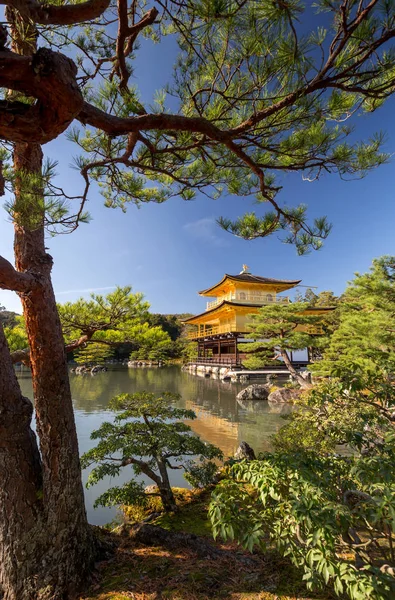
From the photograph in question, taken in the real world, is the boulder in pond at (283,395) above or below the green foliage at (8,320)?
below

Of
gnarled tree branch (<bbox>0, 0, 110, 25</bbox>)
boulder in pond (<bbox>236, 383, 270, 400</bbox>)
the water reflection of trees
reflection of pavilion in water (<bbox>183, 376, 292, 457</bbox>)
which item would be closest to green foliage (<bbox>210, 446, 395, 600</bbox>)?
gnarled tree branch (<bbox>0, 0, 110, 25</bbox>)

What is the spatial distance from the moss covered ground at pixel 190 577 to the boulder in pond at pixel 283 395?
653 cm

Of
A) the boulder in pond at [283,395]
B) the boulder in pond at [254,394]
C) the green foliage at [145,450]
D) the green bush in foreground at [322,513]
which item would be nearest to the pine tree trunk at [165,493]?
the green foliage at [145,450]

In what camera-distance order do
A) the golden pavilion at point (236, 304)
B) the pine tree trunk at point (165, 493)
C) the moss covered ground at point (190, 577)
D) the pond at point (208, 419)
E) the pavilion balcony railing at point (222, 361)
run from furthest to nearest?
the golden pavilion at point (236, 304), the pavilion balcony railing at point (222, 361), the pond at point (208, 419), the pine tree trunk at point (165, 493), the moss covered ground at point (190, 577)

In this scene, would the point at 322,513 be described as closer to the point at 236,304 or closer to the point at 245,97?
the point at 245,97

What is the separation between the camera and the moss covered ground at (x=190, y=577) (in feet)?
4.81

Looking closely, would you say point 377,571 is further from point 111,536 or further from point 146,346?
point 146,346

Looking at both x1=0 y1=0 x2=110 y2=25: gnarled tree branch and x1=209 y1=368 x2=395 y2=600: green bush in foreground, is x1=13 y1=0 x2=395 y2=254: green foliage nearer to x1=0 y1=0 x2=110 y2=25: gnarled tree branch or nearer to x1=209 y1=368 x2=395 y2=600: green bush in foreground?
x1=0 y1=0 x2=110 y2=25: gnarled tree branch

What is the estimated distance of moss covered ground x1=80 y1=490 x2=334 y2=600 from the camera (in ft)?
4.81

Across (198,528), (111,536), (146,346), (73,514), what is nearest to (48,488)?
(73,514)

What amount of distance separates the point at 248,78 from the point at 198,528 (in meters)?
3.05

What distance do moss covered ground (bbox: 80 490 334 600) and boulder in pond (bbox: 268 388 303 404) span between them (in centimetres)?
653

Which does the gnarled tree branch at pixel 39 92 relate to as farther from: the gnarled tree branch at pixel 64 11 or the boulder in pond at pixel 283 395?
the boulder in pond at pixel 283 395

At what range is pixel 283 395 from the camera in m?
8.24
